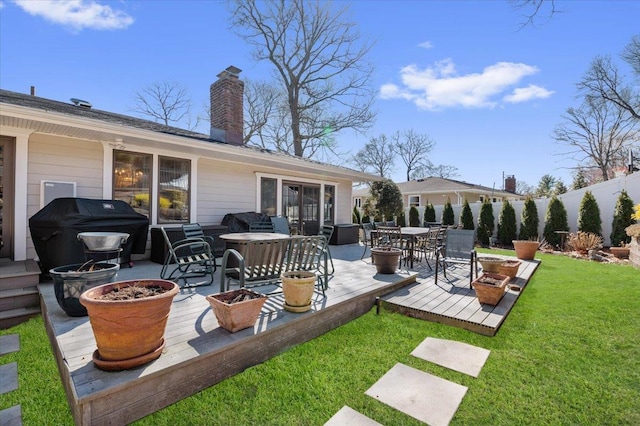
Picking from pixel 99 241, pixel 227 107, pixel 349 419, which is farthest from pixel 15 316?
pixel 227 107

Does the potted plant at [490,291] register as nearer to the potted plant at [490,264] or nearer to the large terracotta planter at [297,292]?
the potted plant at [490,264]

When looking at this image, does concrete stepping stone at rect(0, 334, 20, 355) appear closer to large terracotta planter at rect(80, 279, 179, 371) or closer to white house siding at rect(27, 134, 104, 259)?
large terracotta planter at rect(80, 279, 179, 371)

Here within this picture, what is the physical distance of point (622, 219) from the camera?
9.22 m

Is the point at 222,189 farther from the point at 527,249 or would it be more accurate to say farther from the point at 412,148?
the point at 412,148

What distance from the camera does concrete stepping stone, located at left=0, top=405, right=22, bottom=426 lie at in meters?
1.96

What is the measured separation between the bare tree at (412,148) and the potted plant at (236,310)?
29893mm

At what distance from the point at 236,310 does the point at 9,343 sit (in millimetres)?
2505

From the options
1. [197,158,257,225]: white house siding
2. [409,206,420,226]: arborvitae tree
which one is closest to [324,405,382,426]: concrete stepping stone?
[197,158,257,225]: white house siding

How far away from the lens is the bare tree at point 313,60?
15039 mm

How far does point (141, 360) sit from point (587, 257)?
1067 centimetres

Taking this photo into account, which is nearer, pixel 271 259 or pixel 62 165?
pixel 271 259

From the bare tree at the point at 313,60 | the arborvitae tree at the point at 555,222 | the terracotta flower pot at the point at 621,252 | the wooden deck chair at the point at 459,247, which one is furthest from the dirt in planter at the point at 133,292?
the bare tree at the point at 313,60

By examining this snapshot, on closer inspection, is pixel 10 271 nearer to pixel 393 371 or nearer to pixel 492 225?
pixel 393 371

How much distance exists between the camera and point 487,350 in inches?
116
